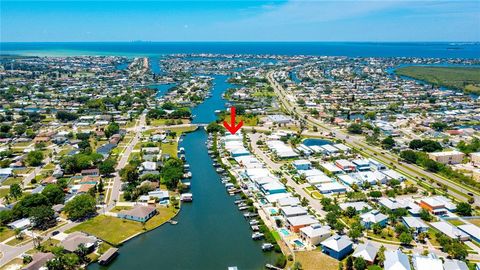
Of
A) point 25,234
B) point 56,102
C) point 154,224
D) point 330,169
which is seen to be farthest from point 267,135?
point 56,102

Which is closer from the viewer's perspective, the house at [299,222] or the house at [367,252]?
the house at [367,252]

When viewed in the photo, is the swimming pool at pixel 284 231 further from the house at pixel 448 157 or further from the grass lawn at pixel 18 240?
the house at pixel 448 157

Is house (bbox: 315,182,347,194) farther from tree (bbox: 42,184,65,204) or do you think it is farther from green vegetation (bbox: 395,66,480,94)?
green vegetation (bbox: 395,66,480,94)

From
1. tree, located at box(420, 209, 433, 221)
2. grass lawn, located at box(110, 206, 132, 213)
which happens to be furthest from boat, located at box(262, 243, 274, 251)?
tree, located at box(420, 209, 433, 221)

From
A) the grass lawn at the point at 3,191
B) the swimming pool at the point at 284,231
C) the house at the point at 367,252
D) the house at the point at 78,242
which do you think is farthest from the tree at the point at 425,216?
the grass lawn at the point at 3,191

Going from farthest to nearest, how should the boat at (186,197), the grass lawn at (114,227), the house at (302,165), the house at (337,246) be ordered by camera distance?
the house at (302,165), the boat at (186,197), the grass lawn at (114,227), the house at (337,246)
